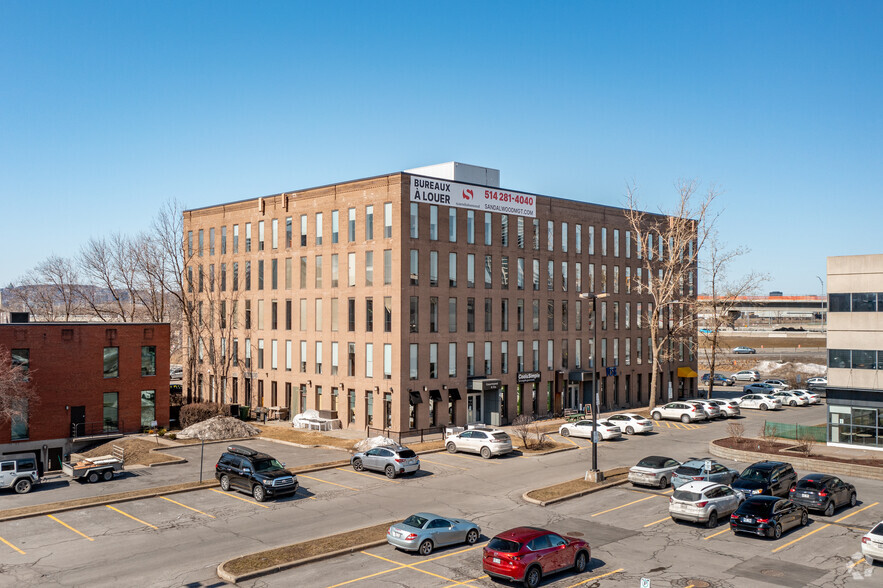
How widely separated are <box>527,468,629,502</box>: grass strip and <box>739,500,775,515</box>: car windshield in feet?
27.8

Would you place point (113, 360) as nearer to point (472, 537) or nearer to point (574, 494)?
point (574, 494)

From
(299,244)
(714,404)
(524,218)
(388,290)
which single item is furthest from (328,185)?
(714,404)

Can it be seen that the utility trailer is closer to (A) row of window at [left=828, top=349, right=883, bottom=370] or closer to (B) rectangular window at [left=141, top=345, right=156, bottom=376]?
(B) rectangular window at [left=141, top=345, right=156, bottom=376]

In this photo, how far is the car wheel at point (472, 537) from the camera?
25.8 m

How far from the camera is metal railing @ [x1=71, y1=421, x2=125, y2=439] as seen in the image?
50.6m

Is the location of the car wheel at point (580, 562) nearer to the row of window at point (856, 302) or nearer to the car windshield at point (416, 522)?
the car windshield at point (416, 522)

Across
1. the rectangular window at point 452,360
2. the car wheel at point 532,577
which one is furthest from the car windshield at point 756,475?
the rectangular window at point 452,360

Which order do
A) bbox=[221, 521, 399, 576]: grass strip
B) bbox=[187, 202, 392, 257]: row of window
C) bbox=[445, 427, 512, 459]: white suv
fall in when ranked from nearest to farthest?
bbox=[221, 521, 399, 576]: grass strip → bbox=[445, 427, 512, 459]: white suv → bbox=[187, 202, 392, 257]: row of window

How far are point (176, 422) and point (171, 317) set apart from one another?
4022cm

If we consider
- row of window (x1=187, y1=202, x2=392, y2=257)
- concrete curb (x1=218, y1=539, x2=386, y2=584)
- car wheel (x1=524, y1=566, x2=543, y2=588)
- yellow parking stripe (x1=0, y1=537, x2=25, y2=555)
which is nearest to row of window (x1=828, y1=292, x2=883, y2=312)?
row of window (x1=187, y1=202, x2=392, y2=257)

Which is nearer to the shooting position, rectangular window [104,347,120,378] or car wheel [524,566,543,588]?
car wheel [524,566,543,588]

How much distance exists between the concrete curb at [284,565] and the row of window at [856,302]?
116 ft

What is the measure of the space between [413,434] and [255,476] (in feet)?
62.9

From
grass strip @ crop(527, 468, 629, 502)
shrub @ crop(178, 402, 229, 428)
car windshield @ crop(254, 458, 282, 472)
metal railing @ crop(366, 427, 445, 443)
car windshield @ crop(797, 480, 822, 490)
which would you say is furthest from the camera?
shrub @ crop(178, 402, 229, 428)
